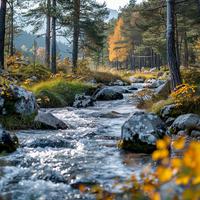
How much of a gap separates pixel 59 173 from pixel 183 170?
4.49 metres

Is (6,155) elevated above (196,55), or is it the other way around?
(196,55)

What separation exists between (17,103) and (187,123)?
446 centimetres

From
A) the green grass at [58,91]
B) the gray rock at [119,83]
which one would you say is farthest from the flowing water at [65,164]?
the gray rock at [119,83]

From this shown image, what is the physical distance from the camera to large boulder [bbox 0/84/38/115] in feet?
33.7

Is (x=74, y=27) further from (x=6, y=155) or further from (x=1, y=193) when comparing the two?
(x=1, y=193)

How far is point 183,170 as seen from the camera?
47.4 inches

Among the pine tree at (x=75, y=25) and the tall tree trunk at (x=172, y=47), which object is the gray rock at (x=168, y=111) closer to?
the tall tree trunk at (x=172, y=47)

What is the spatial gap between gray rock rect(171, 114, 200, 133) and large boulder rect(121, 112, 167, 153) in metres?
1.50

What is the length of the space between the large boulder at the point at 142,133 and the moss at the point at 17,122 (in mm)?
3393

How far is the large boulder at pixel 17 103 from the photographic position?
33.7 feet

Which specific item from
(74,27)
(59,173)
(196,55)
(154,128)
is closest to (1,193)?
(59,173)

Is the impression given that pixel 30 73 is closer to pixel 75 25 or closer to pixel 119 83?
pixel 75 25

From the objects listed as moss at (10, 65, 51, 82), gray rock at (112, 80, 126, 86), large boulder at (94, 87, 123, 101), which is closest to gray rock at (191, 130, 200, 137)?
large boulder at (94, 87, 123, 101)

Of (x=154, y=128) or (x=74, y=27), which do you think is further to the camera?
(x=74, y=27)
